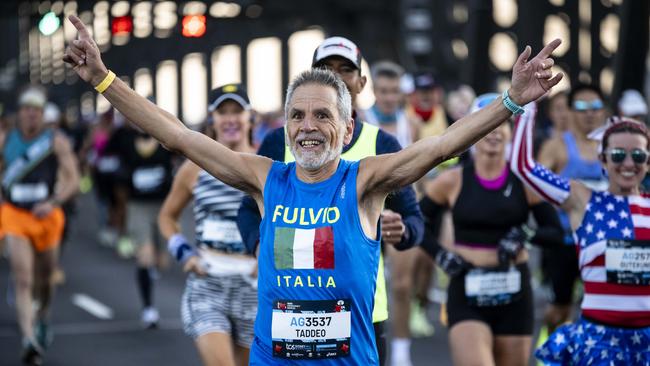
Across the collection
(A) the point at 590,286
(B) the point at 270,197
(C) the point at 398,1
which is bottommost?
(A) the point at 590,286

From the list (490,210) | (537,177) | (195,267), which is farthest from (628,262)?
(195,267)

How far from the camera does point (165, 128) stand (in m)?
5.46

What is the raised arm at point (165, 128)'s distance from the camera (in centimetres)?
529

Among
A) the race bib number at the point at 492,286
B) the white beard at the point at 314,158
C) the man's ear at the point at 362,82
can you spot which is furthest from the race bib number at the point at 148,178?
the white beard at the point at 314,158

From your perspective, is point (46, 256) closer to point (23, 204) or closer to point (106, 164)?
point (23, 204)

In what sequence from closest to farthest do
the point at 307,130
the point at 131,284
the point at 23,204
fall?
the point at 307,130 → the point at 23,204 → the point at 131,284

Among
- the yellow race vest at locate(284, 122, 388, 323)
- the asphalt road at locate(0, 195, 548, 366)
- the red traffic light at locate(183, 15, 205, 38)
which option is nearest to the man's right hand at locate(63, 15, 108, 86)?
the yellow race vest at locate(284, 122, 388, 323)

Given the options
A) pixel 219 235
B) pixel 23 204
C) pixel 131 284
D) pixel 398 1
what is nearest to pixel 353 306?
pixel 219 235

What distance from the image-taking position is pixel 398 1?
30.6 meters

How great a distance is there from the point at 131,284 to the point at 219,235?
8977mm

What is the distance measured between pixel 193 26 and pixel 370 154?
11376mm

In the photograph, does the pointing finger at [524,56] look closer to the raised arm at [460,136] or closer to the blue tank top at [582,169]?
the raised arm at [460,136]

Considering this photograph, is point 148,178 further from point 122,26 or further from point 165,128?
point 165,128

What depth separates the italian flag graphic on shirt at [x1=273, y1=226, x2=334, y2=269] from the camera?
17.2 feet
